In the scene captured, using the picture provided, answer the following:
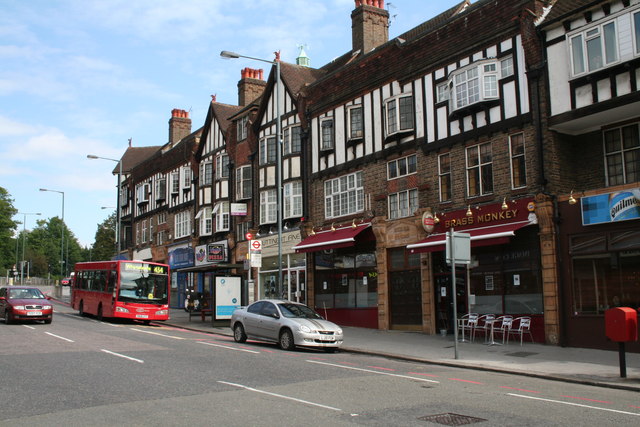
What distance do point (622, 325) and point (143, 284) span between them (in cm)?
2130

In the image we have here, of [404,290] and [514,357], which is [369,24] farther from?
[514,357]

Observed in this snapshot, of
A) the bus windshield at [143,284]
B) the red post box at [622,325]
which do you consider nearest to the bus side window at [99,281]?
the bus windshield at [143,284]

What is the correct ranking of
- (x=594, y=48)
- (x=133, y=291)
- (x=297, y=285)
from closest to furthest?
1. (x=594, y=48)
2. (x=133, y=291)
3. (x=297, y=285)

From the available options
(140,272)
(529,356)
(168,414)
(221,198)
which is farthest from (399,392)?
(221,198)

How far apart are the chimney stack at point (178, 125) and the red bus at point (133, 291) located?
22.3 m

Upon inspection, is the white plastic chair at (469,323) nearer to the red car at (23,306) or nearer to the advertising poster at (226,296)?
the advertising poster at (226,296)

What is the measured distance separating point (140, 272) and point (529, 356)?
18.3 m

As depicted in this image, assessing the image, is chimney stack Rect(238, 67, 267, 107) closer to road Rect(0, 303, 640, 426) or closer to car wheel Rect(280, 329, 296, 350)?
car wheel Rect(280, 329, 296, 350)

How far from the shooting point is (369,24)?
2912 centimetres

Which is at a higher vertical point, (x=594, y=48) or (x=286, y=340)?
(x=594, y=48)

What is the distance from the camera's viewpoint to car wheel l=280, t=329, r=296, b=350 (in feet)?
56.1

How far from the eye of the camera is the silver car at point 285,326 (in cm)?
1692

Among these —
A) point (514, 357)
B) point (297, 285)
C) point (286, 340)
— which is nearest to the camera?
point (514, 357)

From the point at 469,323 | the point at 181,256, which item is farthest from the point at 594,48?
the point at 181,256
